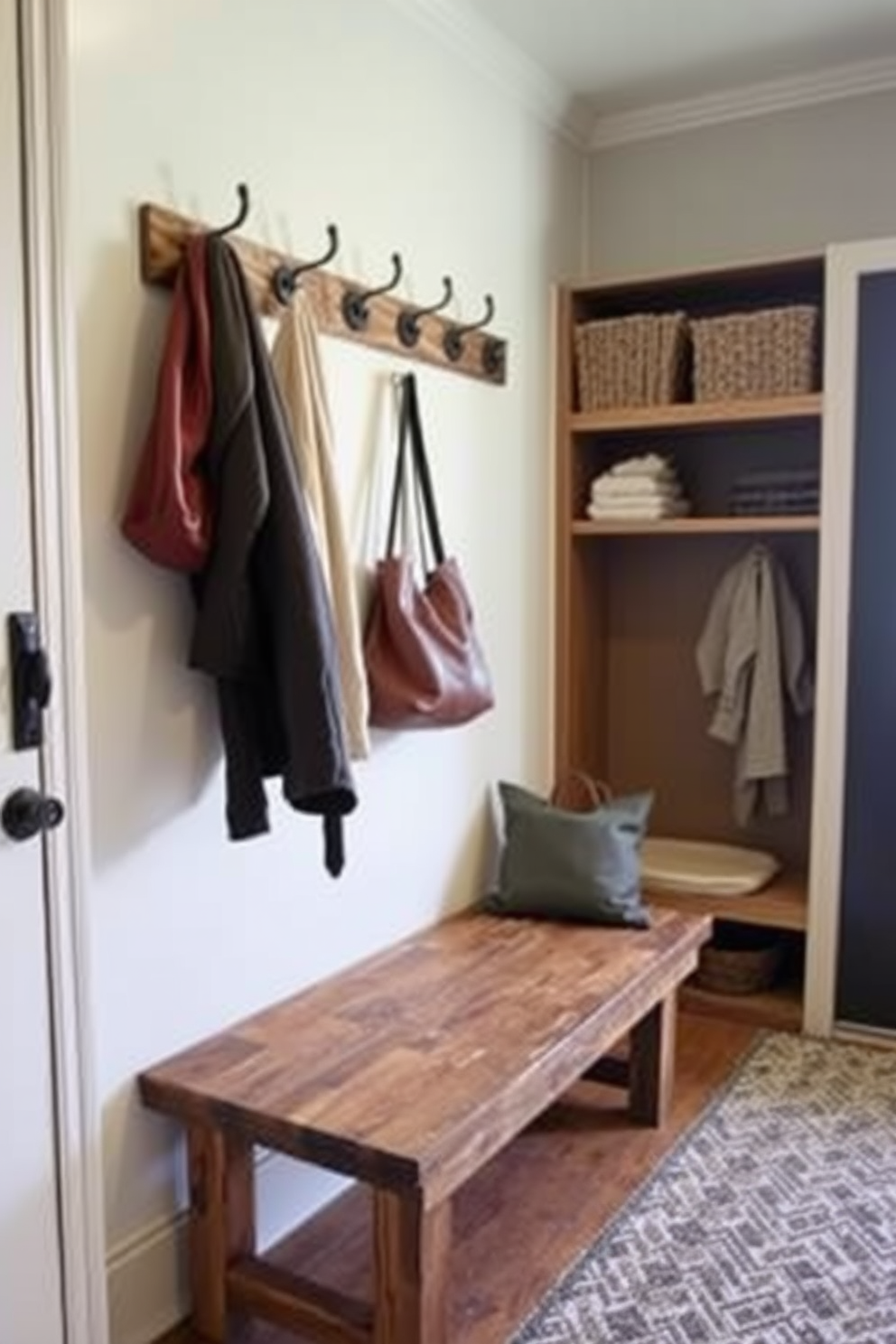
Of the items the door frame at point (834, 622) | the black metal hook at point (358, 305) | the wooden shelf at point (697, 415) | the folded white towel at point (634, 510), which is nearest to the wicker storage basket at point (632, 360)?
the wooden shelf at point (697, 415)

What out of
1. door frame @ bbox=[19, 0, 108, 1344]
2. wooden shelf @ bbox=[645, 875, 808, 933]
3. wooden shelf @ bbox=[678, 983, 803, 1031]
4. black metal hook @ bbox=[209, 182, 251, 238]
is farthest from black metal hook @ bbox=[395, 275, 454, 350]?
wooden shelf @ bbox=[678, 983, 803, 1031]

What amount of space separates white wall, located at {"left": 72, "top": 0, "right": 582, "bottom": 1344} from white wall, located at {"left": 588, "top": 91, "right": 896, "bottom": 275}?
0.52 metres

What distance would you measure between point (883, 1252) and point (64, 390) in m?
2.01

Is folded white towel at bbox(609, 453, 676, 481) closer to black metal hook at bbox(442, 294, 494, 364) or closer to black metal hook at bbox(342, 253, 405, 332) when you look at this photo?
black metal hook at bbox(442, 294, 494, 364)

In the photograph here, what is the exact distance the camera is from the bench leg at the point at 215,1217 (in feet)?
5.99

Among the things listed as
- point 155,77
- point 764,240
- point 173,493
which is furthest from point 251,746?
point 764,240

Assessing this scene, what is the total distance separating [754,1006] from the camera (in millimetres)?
3109

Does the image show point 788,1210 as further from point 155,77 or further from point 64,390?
point 155,77

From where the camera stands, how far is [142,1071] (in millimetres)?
1843

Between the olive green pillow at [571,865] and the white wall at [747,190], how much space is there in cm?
169

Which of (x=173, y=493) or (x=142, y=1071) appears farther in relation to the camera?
(x=142, y=1071)

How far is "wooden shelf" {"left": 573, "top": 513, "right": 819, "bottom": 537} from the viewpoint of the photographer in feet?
9.89

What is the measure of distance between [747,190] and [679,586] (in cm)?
114

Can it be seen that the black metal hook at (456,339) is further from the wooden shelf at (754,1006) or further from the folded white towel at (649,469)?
the wooden shelf at (754,1006)
